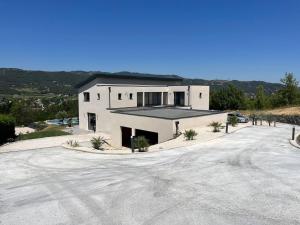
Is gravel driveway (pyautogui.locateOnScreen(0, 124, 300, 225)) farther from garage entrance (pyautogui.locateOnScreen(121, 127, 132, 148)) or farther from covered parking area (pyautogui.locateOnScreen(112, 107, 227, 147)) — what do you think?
garage entrance (pyautogui.locateOnScreen(121, 127, 132, 148))

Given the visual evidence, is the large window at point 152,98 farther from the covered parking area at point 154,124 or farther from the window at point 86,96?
the covered parking area at point 154,124

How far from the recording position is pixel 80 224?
341 inches

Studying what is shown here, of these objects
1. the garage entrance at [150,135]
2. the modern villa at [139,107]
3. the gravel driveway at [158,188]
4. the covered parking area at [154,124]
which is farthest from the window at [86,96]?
the gravel driveway at [158,188]

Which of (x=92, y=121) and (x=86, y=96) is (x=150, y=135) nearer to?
(x=92, y=121)

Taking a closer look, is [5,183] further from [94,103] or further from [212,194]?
[94,103]

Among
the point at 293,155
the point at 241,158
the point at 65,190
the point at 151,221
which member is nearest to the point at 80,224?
the point at 151,221

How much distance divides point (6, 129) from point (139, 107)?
18.0m

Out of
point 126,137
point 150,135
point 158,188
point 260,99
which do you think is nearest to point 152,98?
point 126,137

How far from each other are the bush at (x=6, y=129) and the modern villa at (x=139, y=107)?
418 inches

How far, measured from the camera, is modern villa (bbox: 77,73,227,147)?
2791cm

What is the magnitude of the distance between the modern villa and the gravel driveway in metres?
8.58

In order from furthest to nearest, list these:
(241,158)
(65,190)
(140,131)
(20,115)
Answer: (20,115) < (140,131) < (241,158) < (65,190)

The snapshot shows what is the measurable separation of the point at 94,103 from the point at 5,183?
27032mm

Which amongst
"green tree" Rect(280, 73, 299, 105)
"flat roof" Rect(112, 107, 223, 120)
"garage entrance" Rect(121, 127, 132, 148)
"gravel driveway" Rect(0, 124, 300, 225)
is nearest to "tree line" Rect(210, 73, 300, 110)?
"green tree" Rect(280, 73, 299, 105)
